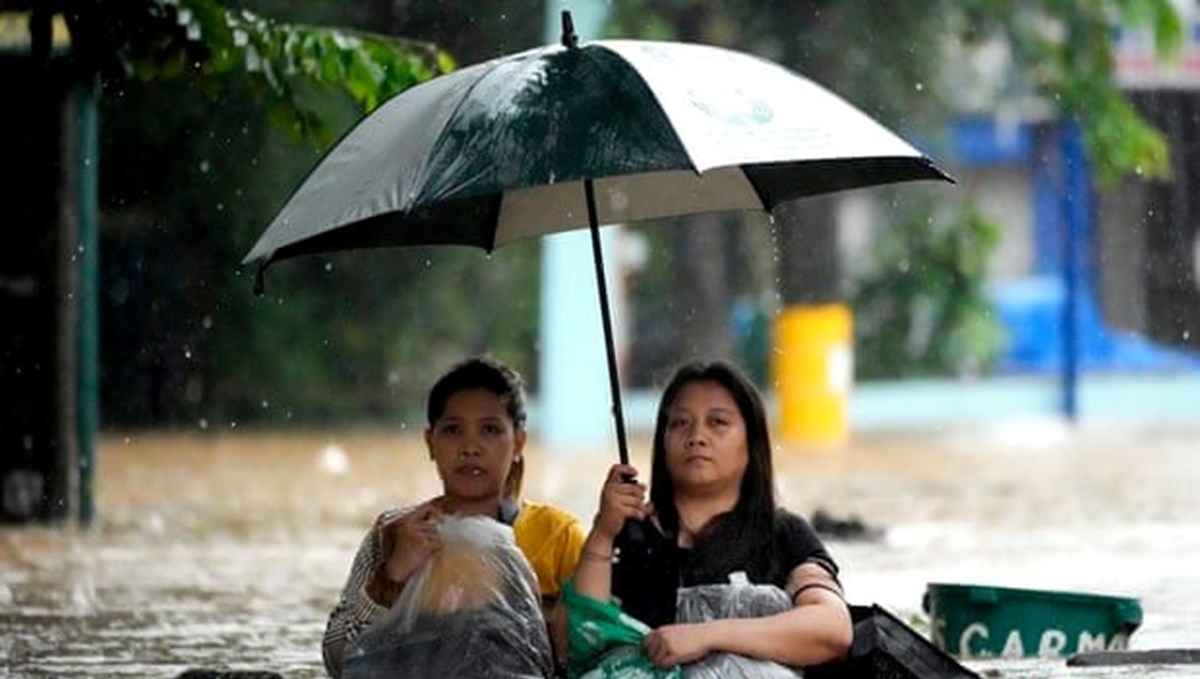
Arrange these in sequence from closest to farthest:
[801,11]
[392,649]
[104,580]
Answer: [392,649] → [104,580] → [801,11]

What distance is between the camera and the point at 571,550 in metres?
6.95

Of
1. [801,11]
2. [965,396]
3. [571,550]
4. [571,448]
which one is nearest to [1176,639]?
[571,550]

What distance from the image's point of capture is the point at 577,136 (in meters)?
6.63

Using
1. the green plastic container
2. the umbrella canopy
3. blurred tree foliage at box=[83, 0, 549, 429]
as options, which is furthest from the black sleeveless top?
blurred tree foliage at box=[83, 0, 549, 429]

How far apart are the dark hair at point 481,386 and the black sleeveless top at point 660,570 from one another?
19.6 inches

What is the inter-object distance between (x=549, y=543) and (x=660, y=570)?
505 mm

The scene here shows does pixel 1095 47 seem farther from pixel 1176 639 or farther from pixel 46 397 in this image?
pixel 1176 639

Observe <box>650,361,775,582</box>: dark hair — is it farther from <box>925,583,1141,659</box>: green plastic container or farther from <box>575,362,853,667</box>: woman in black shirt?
<box>925,583,1141,659</box>: green plastic container

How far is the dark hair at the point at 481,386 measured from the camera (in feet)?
22.5

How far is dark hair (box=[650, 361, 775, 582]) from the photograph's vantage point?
21.5 ft

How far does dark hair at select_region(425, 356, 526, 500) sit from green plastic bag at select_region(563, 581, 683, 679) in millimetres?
583

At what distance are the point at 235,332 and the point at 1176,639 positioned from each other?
19386 millimetres

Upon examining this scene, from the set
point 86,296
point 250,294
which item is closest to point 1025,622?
point 86,296

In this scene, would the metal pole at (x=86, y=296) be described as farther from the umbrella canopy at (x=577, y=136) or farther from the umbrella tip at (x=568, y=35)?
the umbrella tip at (x=568, y=35)
